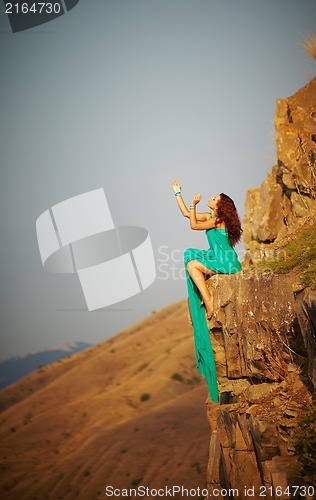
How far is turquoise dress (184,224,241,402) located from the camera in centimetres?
861

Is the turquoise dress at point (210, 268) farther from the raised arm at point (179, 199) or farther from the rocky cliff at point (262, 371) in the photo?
the raised arm at point (179, 199)

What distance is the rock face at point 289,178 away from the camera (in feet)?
36.8

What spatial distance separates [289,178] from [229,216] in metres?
3.80

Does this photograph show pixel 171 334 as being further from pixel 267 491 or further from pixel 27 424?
pixel 267 491

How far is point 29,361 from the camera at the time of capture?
153125mm

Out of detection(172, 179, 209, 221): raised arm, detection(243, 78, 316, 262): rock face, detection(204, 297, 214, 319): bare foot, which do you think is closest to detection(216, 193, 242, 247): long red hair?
detection(172, 179, 209, 221): raised arm

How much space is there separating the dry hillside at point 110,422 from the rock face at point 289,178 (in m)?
13.0

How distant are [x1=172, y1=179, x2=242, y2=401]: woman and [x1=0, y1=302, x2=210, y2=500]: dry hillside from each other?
14.1 meters

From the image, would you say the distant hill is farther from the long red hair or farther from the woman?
the long red hair

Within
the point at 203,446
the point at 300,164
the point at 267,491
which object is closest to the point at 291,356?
the point at 267,491

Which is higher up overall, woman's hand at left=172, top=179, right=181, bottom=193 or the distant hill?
woman's hand at left=172, top=179, right=181, bottom=193

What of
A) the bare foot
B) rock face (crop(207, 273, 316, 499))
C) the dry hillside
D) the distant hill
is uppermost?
the bare foot

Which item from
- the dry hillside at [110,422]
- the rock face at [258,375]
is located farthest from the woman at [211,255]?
the dry hillside at [110,422]

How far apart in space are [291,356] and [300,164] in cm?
556
